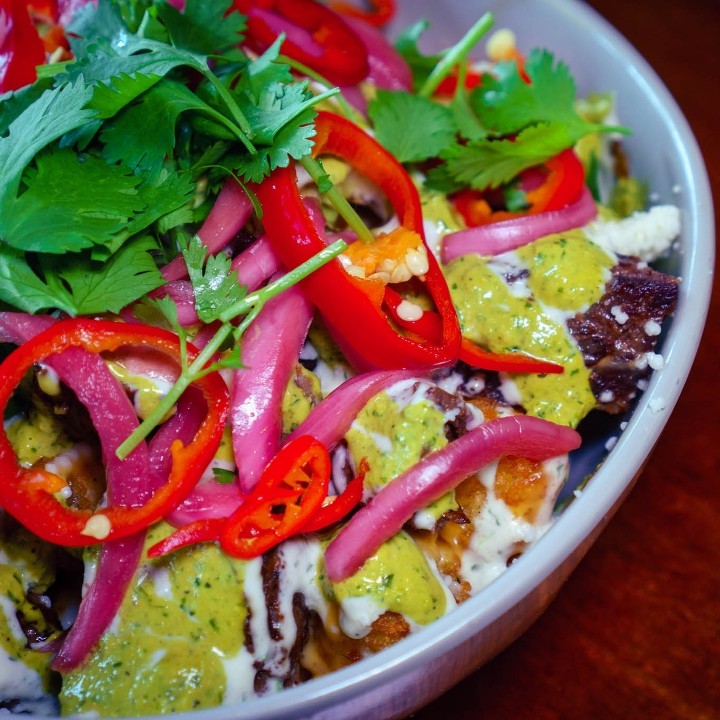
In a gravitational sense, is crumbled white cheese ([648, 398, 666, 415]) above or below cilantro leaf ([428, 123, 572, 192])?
below

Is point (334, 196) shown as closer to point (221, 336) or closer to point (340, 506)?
point (221, 336)

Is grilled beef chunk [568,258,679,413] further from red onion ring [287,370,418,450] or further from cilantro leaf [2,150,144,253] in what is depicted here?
cilantro leaf [2,150,144,253]

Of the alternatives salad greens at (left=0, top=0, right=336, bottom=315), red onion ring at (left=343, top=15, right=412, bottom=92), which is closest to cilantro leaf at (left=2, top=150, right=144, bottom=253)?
salad greens at (left=0, top=0, right=336, bottom=315)

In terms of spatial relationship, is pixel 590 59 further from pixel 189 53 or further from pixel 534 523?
pixel 534 523

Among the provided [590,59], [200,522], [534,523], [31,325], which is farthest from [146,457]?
[590,59]

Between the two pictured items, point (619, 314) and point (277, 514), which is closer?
point (277, 514)

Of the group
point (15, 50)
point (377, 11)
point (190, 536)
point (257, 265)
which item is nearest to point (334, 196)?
point (257, 265)

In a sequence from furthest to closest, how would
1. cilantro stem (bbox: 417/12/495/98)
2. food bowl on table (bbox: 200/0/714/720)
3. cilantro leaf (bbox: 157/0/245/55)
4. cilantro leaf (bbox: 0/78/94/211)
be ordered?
cilantro stem (bbox: 417/12/495/98), cilantro leaf (bbox: 157/0/245/55), cilantro leaf (bbox: 0/78/94/211), food bowl on table (bbox: 200/0/714/720)
